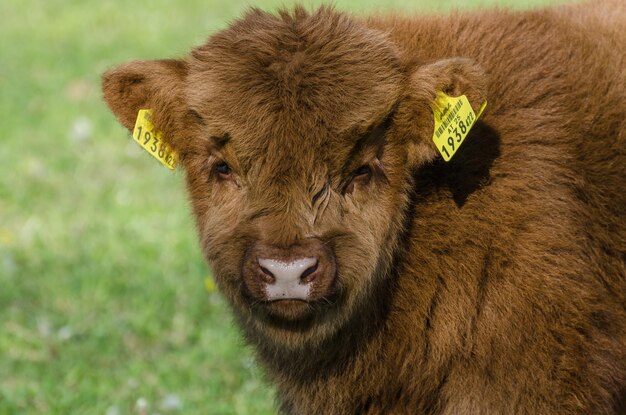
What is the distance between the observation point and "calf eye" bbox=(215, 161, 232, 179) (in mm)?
4867

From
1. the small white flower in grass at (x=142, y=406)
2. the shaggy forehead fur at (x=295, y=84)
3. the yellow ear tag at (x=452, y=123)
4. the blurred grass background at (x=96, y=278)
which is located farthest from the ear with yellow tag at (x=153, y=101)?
the small white flower in grass at (x=142, y=406)

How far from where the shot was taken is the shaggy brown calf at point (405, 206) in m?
4.59

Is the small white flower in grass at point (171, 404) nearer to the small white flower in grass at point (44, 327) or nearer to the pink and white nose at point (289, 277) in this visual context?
the small white flower in grass at point (44, 327)

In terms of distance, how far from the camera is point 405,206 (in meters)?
4.88

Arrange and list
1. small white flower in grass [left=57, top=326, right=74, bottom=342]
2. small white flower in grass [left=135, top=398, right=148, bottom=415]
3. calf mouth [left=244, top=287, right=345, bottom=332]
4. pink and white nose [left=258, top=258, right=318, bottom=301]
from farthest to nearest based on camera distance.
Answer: small white flower in grass [left=57, top=326, right=74, bottom=342]
small white flower in grass [left=135, top=398, right=148, bottom=415]
calf mouth [left=244, top=287, right=345, bottom=332]
pink and white nose [left=258, top=258, right=318, bottom=301]

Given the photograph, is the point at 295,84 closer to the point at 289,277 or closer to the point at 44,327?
the point at 289,277

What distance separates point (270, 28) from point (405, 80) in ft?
2.00

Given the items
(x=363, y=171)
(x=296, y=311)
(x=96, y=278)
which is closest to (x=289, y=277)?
(x=296, y=311)

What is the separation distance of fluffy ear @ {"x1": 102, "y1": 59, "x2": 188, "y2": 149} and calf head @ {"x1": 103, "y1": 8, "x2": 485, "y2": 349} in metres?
0.02

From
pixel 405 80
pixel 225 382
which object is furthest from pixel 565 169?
pixel 225 382

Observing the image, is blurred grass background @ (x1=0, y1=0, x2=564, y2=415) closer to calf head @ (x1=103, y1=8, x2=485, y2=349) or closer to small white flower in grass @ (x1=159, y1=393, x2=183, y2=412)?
small white flower in grass @ (x1=159, y1=393, x2=183, y2=412)

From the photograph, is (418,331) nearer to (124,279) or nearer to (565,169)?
(565,169)

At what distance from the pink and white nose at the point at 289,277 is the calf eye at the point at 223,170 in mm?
586

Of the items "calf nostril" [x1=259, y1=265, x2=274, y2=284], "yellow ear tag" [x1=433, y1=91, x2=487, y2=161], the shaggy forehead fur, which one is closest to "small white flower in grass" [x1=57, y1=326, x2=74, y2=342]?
the shaggy forehead fur
